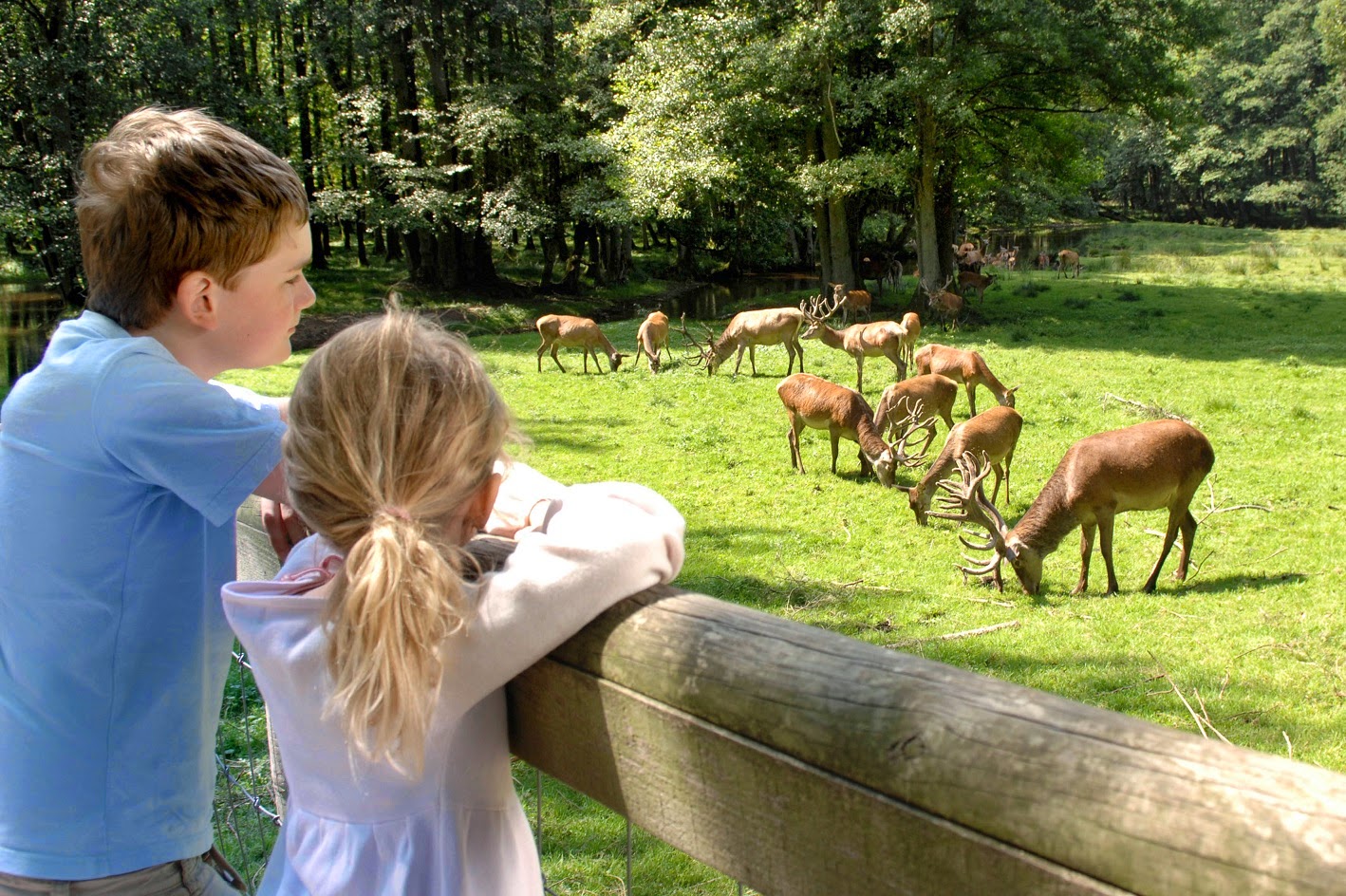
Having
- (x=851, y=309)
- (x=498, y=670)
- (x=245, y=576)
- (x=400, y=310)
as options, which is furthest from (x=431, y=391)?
(x=851, y=309)

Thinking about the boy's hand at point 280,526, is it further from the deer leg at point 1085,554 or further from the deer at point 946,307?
the deer at point 946,307

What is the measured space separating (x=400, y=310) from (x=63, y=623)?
76 cm

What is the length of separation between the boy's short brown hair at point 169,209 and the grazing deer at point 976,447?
359 inches

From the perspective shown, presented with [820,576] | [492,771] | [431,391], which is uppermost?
[431,391]

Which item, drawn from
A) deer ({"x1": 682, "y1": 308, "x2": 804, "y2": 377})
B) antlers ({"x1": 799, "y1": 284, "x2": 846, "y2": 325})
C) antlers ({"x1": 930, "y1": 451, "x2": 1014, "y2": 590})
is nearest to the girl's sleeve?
antlers ({"x1": 930, "y1": 451, "x2": 1014, "y2": 590})

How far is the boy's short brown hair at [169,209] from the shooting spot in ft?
5.97

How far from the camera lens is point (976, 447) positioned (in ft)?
34.9

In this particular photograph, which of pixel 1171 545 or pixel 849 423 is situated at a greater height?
pixel 849 423

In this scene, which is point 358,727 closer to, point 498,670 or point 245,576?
point 498,670

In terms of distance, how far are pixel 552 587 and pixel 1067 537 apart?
9.90 metres

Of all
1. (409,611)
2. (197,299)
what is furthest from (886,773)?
(197,299)

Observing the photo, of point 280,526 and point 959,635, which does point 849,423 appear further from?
point 280,526

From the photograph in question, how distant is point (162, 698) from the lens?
1837mm

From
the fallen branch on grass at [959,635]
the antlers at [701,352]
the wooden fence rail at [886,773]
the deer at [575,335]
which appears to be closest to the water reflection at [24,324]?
the deer at [575,335]
